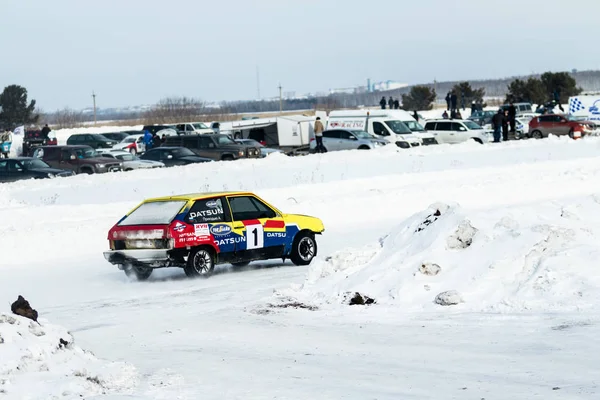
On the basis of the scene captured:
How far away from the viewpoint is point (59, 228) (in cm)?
2039

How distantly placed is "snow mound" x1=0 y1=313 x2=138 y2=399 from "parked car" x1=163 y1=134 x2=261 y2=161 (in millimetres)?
A: 32219

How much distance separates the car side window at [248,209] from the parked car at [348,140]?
2449cm

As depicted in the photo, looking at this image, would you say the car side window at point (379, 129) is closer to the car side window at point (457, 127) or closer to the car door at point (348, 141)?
the car door at point (348, 141)

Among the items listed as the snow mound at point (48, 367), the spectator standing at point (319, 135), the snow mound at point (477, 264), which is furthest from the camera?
the spectator standing at point (319, 135)

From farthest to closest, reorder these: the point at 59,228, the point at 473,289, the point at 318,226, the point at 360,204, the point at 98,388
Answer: the point at 360,204
the point at 59,228
the point at 318,226
the point at 473,289
the point at 98,388

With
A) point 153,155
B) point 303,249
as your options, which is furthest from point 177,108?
point 303,249

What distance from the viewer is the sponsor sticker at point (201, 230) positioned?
15.9 meters

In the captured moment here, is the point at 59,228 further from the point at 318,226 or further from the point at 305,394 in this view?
the point at 305,394

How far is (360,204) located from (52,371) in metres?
17.8

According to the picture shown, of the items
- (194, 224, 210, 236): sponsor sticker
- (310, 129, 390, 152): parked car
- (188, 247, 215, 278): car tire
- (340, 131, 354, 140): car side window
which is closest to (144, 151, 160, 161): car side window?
(310, 129, 390, 152): parked car

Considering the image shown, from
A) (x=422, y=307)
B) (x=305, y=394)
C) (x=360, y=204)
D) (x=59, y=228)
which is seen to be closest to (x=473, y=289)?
(x=422, y=307)

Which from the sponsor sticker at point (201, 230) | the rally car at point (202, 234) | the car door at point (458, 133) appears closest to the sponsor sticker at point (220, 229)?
the rally car at point (202, 234)

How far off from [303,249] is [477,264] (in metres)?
5.95

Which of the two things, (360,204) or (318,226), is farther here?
(360,204)
